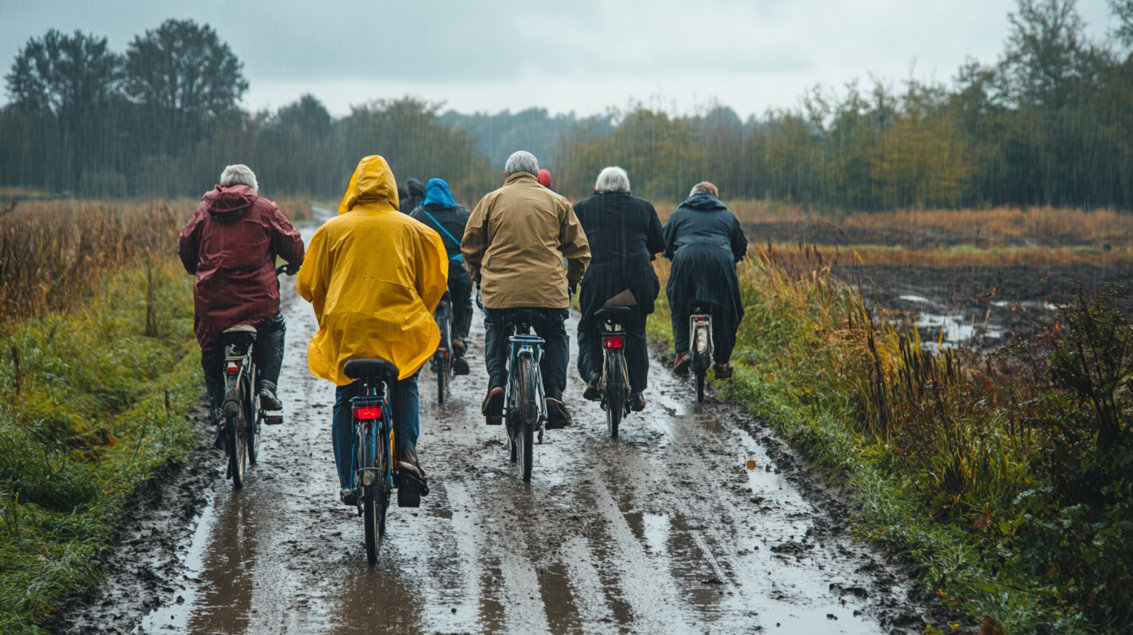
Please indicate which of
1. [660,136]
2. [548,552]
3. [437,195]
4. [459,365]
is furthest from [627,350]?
[660,136]

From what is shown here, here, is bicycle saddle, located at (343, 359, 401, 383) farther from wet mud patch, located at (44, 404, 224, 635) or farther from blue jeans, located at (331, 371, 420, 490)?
wet mud patch, located at (44, 404, 224, 635)

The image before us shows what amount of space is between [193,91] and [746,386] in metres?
74.7

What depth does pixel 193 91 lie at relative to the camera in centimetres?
7300

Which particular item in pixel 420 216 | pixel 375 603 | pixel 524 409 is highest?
pixel 420 216

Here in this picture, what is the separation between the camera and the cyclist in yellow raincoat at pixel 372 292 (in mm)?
4559

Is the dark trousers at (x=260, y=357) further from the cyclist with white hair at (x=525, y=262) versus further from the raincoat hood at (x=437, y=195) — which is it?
the raincoat hood at (x=437, y=195)

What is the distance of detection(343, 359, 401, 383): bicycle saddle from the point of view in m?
4.47

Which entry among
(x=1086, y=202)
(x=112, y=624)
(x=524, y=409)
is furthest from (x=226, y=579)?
(x=1086, y=202)

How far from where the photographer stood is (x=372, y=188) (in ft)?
15.5

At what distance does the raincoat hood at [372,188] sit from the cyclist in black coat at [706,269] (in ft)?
13.1

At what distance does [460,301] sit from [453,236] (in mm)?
837

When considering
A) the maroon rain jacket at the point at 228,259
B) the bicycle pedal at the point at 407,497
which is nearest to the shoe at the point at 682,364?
the maroon rain jacket at the point at 228,259

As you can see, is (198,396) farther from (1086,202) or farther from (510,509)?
(1086,202)

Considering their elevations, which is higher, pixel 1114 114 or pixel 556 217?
pixel 1114 114
